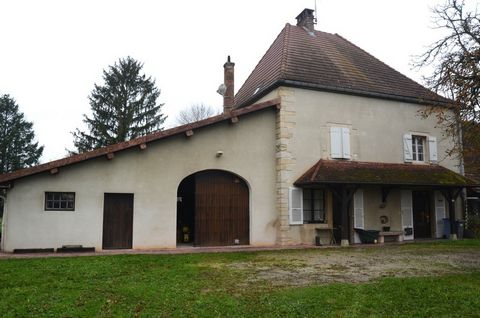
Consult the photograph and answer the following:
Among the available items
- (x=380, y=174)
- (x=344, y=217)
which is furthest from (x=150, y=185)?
(x=380, y=174)

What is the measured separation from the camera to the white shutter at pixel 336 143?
47.6 feet

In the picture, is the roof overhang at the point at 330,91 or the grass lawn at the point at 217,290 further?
the roof overhang at the point at 330,91

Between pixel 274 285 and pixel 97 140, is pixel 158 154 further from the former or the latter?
pixel 97 140

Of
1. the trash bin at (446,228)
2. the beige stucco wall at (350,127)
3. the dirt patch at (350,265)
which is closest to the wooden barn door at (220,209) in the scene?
the beige stucco wall at (350,127)

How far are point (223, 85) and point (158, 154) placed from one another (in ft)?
18.7

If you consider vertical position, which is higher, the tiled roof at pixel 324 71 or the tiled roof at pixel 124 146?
the tiled roof at pixel 324 71

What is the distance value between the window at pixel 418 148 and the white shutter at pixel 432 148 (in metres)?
0.25

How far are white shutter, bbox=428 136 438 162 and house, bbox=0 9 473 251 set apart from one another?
5cm

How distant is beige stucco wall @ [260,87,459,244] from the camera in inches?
547

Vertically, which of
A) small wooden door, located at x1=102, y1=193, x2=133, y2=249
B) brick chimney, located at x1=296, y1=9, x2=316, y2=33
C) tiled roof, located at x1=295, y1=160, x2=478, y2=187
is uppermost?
brick chimney, located at x1=296, y1=9, x2=316, y2=33

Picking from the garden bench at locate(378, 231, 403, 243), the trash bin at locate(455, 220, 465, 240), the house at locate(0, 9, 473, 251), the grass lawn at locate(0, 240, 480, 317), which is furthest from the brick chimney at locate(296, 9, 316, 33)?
the grass lawn at locate(0, 240, 480, 317)

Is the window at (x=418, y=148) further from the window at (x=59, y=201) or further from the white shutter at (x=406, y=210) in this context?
the window at (x=59, y=201)

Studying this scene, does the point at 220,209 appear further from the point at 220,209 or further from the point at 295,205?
the point at 295,205

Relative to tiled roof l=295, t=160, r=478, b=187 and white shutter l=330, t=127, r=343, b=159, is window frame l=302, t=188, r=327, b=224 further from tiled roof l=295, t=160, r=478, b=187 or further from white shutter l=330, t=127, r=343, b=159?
white shutter l=330, t=127, r=343, b=159
